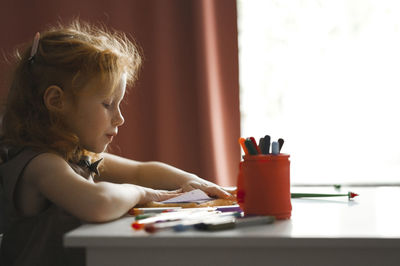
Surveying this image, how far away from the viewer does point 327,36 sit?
6.89ft

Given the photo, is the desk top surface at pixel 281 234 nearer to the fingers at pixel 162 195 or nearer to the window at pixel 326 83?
the fingers at pixel 162 195

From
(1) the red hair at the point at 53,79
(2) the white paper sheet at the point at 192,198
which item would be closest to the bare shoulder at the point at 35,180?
(1) the red hair at the point at 53,79

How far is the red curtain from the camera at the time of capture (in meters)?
1.89

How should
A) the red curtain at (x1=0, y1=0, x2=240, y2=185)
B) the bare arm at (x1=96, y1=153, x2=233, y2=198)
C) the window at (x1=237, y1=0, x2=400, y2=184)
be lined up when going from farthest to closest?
the window at (x1=237, y1=0, x2=400, y2=184) < the red curtain at (x1=0, y1=0, x2=240, y2=185) < the bare arm at (x1=96, y1=153, x2=233, y2=198)

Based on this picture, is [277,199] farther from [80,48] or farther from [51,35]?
[51,35]

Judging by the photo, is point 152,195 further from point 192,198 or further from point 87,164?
point 87,164

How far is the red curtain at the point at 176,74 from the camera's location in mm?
1888

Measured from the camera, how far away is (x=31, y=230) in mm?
968

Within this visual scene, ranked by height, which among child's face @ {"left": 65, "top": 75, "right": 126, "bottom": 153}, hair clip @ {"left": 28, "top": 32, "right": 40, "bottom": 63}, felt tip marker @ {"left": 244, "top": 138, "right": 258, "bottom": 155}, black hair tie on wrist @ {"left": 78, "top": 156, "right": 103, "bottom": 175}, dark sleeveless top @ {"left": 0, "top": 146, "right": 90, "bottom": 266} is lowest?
dark sleeveless top @ {"left": 0, "top": 146, "right": 90, "bottom": 266}

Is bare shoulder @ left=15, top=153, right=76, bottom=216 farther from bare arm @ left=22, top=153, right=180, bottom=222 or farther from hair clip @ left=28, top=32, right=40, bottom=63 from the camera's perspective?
hair clip @ left=28, top=32, right=40, bottom=63

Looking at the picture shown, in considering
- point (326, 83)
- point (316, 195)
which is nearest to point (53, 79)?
point (316, 195)

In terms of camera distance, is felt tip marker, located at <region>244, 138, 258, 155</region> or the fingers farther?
the fingers

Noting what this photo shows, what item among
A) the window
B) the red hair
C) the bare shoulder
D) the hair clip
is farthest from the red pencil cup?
the window

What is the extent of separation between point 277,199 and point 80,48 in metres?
0.57
